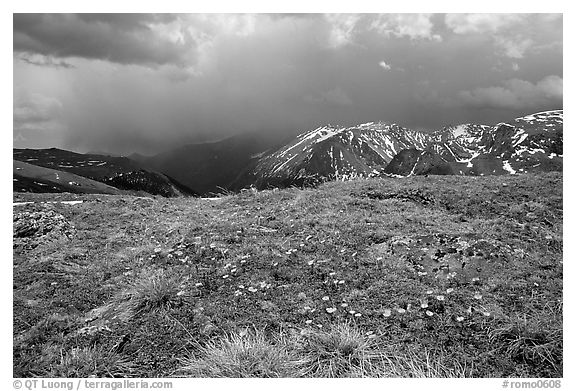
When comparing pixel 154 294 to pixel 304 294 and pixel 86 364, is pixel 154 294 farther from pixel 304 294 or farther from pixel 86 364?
pixel 304 294

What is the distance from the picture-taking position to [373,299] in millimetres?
8953

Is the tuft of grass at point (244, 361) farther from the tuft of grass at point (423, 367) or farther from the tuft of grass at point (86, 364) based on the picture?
the tuft of grass at point (423, 367)

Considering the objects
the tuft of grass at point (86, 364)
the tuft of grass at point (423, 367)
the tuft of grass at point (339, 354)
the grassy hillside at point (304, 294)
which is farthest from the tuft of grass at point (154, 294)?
the tuft of grass at point (423, 367)

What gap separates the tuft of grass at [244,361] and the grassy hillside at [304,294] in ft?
0.09

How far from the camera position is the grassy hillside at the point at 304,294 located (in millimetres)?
7152

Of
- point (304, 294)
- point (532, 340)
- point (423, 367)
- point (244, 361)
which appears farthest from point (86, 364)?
point (532, 340)

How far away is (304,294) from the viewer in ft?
30.7

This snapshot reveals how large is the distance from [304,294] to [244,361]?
2786 mm

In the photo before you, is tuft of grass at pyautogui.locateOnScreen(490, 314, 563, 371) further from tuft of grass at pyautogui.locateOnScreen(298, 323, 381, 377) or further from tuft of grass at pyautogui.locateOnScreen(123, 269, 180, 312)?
tuft of grass at pyautogui.locateOnScreen(123, 269, 180, 312)

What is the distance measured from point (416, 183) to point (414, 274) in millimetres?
12700

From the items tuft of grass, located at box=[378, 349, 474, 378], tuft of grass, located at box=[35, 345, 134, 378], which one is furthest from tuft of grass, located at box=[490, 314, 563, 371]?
tuft of grass, located at box=[35, 345, 134, 378]

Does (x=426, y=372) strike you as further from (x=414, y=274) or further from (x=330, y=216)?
(x=330, y=216)
